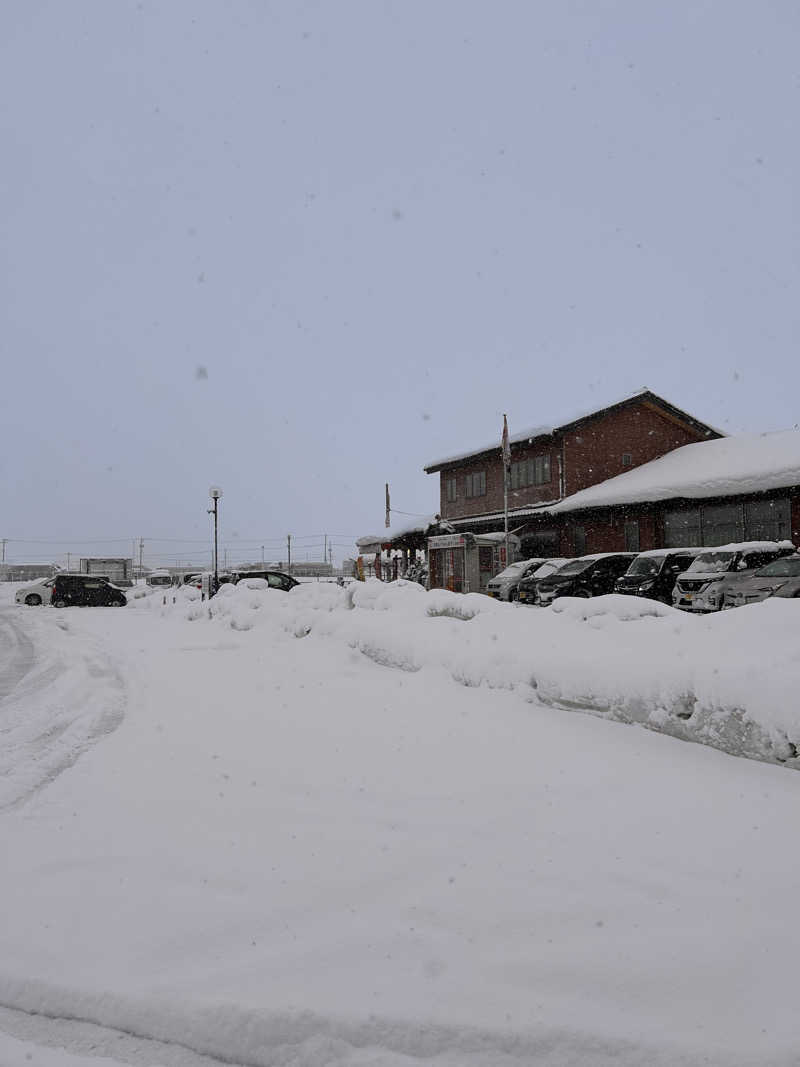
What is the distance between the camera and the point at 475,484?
107ft

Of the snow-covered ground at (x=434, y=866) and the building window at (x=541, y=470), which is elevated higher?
the building window at (x=541, y=470)

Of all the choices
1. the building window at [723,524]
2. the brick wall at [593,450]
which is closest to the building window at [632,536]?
the brick wall at [593,450]

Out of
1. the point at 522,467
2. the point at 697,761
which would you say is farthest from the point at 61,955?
the point at 522,467

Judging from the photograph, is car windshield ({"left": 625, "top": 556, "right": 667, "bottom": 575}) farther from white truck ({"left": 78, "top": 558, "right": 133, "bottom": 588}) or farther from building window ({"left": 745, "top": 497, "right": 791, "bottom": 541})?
white truck ({"left": 78, "top": 558, "right": 133, "bottom": 588})

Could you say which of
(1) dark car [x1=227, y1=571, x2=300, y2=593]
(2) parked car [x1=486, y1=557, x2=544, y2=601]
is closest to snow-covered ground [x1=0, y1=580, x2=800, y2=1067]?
(2) parked car [x1=486, y1=557, x2=544, y2=601]

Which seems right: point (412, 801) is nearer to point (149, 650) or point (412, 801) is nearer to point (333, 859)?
point (333, 859)

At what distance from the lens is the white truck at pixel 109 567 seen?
180 feet

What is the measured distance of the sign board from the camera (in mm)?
28281

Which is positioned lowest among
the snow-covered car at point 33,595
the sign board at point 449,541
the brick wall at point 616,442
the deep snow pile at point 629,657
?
the snow-covered car at point 33,595

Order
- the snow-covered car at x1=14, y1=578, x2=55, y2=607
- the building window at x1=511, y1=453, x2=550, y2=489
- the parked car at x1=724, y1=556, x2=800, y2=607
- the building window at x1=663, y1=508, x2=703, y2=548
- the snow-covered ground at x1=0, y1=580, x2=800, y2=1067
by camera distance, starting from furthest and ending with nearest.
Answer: the snow-covered car at x1=14, y1=578, x2=55, y2=607, the building window at x1=511, y1=453, x2=550, y2=489, the building window at x1=663, y1=508, x2=703, y2=548, the parked car at x1=724, y1=556, x2=800, y2=607, the snow-covered ground at x1=0, y1=580, x2=800, y2=1067

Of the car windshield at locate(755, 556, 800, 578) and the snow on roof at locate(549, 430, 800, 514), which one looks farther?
the snow on roof at locate(549, 430, 800, 514)

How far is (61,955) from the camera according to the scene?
2.33 meters

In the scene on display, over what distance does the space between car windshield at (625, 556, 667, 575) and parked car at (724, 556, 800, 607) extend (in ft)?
12.1

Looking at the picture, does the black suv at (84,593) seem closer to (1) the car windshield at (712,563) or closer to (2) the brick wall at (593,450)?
(2) the brick wall at (593,450)
